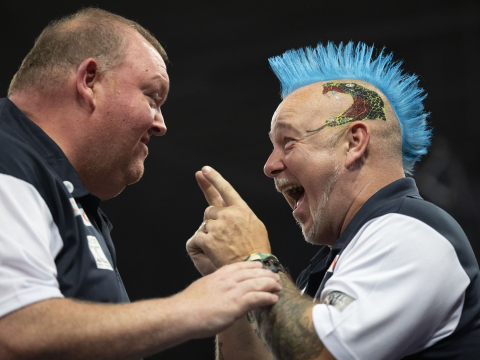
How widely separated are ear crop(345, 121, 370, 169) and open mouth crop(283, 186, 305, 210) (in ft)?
0.85

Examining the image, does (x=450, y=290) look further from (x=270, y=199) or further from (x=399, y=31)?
(x=399, y=31)

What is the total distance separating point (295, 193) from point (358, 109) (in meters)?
0.38

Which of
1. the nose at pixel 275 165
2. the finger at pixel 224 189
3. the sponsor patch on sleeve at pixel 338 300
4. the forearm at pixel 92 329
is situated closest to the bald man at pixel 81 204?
the forearm at pixel 92 329

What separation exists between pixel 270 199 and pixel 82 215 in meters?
1.96

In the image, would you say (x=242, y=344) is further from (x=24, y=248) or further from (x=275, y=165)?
(x=24, y=248)

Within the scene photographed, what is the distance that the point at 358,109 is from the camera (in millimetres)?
1616

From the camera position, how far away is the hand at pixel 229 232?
1343 mm

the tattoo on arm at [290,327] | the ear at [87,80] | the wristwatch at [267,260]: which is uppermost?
the ear at [87,80]

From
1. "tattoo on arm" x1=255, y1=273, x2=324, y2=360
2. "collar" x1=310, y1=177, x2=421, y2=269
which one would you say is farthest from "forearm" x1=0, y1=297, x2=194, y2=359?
"collar" x1=310, y1=177, x2=421, y2=269

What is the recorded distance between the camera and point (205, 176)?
1.46 metres

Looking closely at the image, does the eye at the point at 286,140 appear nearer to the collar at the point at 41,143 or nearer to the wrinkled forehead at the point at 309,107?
the wrinkled forehead at the point at 309,107

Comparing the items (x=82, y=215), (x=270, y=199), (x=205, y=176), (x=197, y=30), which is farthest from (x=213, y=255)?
(x=197, y=30)

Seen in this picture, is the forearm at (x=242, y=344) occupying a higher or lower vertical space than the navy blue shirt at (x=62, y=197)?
lower

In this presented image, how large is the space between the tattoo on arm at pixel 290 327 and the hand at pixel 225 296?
0.31ft
